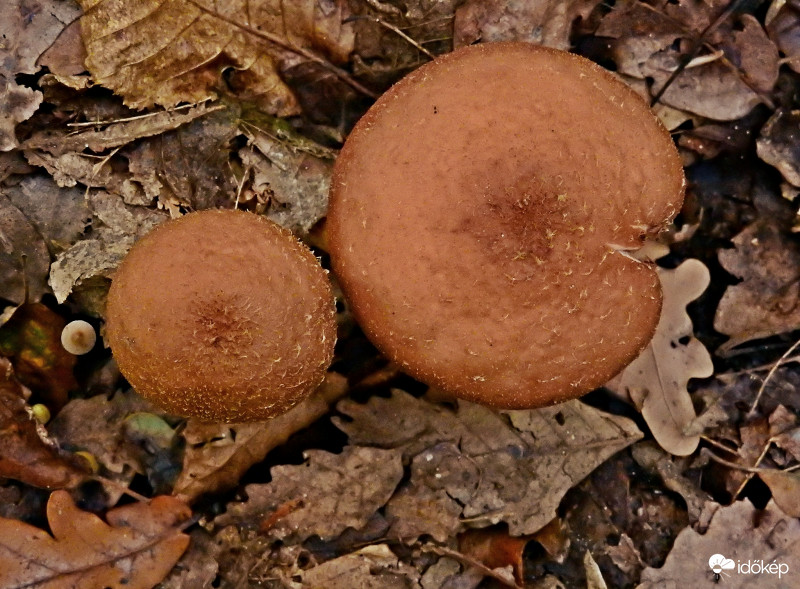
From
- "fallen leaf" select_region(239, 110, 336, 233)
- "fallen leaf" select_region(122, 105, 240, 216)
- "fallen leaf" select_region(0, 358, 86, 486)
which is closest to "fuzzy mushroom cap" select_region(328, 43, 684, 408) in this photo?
"fallen leaf" select_region(239, 110, 336, 233)

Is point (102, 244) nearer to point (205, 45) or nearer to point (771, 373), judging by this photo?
point (205, 45)

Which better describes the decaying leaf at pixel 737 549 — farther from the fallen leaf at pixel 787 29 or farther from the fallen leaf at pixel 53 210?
the fallen leaf at pixel 53 210

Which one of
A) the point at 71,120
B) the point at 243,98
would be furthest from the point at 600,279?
the point at 71,120

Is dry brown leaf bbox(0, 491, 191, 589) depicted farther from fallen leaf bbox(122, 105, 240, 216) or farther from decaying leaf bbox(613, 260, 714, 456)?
decaying leaf bbox(613, 260, 714, 456)

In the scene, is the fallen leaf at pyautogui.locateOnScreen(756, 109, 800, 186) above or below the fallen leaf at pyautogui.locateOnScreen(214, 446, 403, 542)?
above

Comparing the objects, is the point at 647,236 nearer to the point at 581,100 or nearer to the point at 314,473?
the point at 581,100

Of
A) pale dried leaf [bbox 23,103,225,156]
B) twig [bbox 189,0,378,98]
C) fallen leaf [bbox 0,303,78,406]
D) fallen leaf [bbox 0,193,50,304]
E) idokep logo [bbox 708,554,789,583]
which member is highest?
twig [bbox 189,0,378,98]
